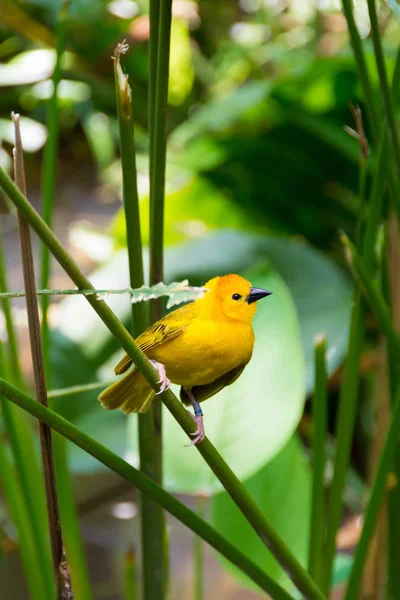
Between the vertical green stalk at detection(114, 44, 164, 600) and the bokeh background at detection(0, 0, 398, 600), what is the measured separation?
9cm

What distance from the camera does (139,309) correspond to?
0.24 m

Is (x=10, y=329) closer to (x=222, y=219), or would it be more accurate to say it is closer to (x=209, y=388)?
(x=209, y=388)

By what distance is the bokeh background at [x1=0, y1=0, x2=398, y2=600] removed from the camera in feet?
1.34

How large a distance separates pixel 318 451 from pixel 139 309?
0.40ft

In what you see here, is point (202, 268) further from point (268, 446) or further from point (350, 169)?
point (350, 169)

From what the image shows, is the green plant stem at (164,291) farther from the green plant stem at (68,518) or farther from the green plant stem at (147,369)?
the green plant stem at (68,518)

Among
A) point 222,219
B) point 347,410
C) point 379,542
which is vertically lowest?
point 379,542

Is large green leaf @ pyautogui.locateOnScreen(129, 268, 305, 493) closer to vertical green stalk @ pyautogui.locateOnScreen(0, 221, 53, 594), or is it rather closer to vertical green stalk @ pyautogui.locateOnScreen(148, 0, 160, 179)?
vertical green stalk @ pyautogui.locateOnScreen(0, 221, 53, 594)

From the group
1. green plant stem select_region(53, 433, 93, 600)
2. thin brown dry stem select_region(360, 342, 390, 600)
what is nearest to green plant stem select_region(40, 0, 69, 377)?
green plant stem select_region(53, 433, 93, 600)

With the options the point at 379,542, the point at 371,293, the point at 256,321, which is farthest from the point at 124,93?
the point at 379,542

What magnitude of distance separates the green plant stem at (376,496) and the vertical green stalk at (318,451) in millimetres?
35

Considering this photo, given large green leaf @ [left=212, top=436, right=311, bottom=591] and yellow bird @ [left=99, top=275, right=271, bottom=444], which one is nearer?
yellow bird @ [left=99, top=275, right=271, bottom=444]

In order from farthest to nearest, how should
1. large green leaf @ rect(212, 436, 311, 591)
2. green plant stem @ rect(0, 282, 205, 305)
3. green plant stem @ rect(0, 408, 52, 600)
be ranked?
large green leaf @ rect(212, 436, 311, 591) < green plant stem @ rect(0, 408, 52, 600) < green plant stem @ rect(0, 282, 205, 305)

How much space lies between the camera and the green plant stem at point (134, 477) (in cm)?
16
